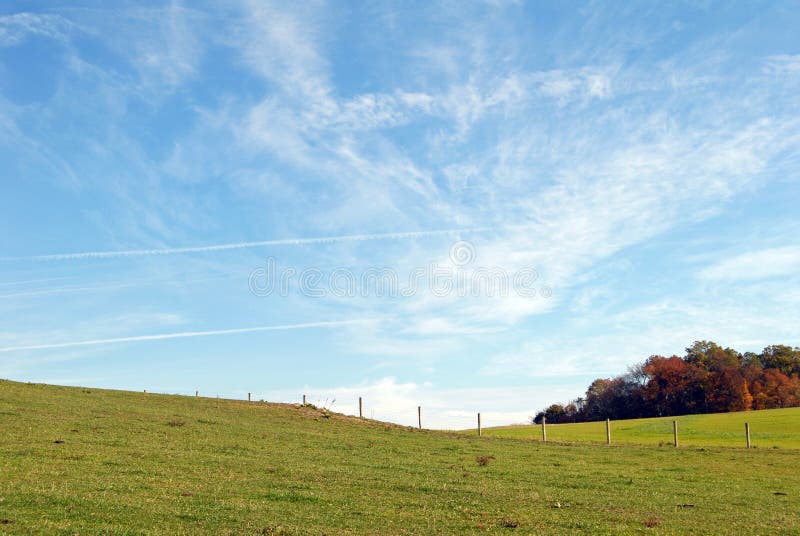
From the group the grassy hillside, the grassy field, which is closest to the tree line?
the grassy hillside

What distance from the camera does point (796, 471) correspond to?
3622 centimetres

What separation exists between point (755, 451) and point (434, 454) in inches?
1182

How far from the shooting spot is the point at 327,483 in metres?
23.4

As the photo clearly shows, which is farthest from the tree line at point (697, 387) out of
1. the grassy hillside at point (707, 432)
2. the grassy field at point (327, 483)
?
the grassy field at point (327, 483)

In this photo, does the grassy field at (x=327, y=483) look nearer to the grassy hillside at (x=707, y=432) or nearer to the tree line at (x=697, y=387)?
the grassy hillside at (x=707, y=432)

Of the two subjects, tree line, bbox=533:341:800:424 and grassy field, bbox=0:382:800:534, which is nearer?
grassy field, bbox=0:382:800:534

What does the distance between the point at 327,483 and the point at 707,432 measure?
208ft

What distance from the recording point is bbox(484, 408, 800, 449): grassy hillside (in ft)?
211

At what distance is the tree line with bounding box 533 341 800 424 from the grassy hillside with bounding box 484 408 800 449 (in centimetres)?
3682

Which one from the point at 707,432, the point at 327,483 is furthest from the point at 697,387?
the point at 327,483

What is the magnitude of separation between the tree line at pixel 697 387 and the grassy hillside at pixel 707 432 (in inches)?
1449

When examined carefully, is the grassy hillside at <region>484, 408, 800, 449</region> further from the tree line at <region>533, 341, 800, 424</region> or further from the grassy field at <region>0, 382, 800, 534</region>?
the tree line at <region>533, 341, 800, 424</region>

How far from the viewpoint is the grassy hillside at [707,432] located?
64.3m

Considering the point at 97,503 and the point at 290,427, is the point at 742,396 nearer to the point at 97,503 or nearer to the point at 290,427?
the point at 290,427
